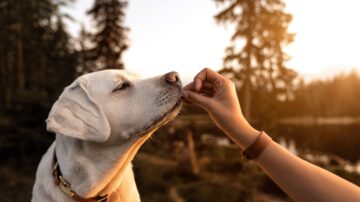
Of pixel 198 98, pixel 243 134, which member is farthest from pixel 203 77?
pixel 243 134

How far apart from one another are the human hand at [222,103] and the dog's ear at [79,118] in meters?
0.76

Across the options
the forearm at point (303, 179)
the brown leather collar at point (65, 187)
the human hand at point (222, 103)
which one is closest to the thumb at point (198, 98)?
the human hand at point (222, 103)

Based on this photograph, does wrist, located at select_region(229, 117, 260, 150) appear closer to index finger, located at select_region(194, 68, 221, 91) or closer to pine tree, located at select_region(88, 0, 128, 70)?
index finger, located at select_region(194, 68, 221, 91)

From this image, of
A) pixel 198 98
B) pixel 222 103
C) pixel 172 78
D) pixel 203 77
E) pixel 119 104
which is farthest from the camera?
pixel 119 104

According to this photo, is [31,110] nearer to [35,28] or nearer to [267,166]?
[267,166]

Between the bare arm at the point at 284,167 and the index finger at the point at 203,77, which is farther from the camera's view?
the index finger at the point at 203,77

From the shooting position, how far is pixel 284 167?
185cm

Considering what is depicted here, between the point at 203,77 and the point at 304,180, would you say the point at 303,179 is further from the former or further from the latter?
the point at 203,77

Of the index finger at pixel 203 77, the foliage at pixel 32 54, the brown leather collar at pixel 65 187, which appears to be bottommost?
the foliage at pixel 32 54

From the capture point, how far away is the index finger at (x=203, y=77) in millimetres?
2436

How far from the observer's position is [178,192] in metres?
11.9

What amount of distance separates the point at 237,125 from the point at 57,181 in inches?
71.7

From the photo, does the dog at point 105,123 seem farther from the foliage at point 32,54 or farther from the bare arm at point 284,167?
the foliage at point 32,54

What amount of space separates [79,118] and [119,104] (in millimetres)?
371
